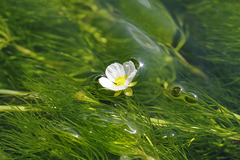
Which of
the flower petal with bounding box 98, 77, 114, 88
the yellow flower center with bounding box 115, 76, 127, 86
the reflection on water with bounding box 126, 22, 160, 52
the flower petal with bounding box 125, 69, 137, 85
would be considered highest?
the reflection on water with bounding box 126, 22, 160, 52

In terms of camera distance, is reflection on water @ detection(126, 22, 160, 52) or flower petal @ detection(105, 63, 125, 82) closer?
flower petal @ detection(105, 63, 125, 82)

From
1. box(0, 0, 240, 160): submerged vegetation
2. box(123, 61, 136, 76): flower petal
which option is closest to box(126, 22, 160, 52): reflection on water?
box(0, 0, 240, 160): submerged vegetation

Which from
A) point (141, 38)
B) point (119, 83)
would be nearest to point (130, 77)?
point (119, 83)

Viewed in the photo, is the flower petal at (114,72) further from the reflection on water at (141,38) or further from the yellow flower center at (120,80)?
the reflection on water at (141,38)

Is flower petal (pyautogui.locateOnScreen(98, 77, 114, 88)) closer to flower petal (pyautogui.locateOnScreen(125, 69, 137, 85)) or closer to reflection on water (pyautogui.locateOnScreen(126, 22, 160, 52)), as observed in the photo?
flower petal (pyautogui.locateOnScreen(125, 69, 137, 85))

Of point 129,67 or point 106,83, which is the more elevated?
point 129,67

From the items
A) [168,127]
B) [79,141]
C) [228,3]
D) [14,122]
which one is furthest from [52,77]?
[228,3]

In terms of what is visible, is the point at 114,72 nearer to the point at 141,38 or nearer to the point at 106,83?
the point at 106,83
